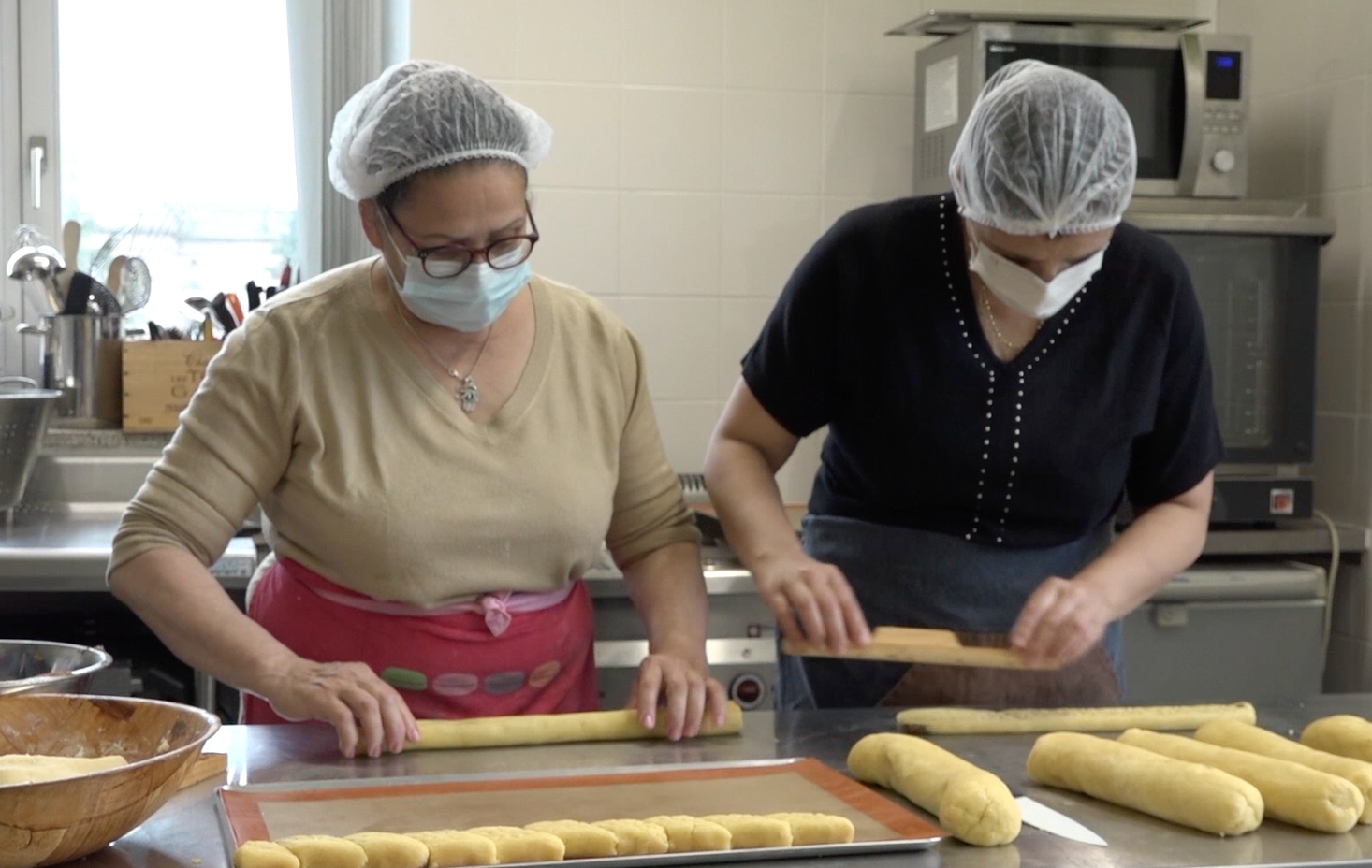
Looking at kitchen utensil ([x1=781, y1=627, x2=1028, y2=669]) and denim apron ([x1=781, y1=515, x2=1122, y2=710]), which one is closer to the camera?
kitchen utensil ([x1=781, y1=627, x2=1028, y2=669])

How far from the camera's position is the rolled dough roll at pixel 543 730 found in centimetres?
142

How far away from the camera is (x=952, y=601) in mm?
1707

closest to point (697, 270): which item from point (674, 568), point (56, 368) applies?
point (56, 368)

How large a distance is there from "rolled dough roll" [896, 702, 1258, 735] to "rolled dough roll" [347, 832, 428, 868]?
1.90 ft

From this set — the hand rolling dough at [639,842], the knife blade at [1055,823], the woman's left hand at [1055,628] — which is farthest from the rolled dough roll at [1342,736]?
the hand rolling dough at [639,842]

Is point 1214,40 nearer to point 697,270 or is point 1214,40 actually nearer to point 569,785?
point 697,270

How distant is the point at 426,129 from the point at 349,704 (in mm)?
539

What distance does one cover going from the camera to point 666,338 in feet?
9.77

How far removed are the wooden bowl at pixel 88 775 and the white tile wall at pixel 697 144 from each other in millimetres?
1770

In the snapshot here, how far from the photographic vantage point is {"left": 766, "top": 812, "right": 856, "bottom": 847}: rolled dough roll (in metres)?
1.16

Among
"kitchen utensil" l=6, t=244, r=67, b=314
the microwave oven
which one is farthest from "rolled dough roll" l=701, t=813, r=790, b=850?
"kitchen utensil" l=6, t=244, r=67, b=314

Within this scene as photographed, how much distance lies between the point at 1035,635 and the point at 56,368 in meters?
2.03

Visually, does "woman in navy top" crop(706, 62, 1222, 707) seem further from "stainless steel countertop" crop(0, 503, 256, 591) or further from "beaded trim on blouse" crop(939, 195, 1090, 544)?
"stainless steel countertop" crop(0, 503, 256, 591)

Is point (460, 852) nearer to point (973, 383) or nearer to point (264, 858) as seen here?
point (264, 858)
